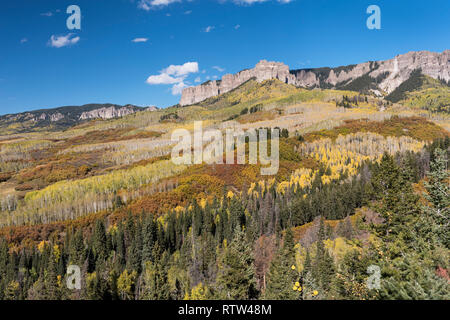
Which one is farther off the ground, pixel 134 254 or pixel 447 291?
pixel 447 291

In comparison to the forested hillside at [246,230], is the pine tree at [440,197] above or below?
above

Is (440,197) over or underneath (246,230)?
over

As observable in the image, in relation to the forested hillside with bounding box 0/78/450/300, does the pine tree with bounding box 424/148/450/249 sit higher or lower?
higher

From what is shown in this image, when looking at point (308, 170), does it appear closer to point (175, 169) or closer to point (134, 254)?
point (175, 169)

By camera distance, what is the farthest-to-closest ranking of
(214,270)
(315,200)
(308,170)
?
1. (308,170)
2. (315,200)
3. (214,270)

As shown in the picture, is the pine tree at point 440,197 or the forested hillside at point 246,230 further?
the pine tree at point 440,197

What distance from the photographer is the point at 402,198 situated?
2456 cm

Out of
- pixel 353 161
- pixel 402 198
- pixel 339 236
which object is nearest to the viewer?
pixel 402 198

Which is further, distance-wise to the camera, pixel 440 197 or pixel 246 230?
pixel 246 230

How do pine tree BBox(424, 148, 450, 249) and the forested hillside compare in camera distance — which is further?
pine tree BBox(424, 148, 450, 249)

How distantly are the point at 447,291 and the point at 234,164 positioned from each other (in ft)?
499

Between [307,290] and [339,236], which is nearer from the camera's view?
[307,290]
